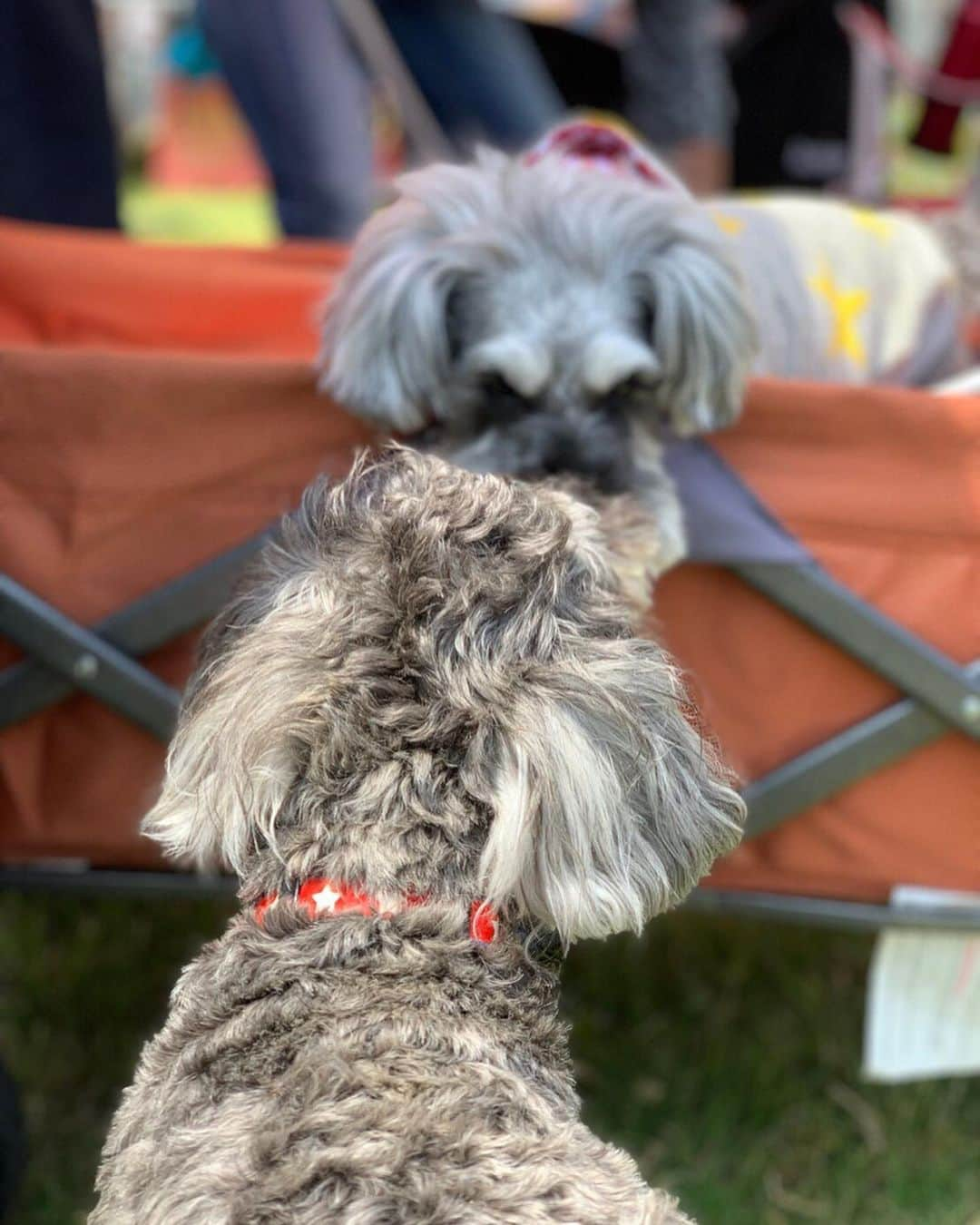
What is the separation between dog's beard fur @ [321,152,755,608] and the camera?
231 cm

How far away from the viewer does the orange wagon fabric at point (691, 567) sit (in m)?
2.07

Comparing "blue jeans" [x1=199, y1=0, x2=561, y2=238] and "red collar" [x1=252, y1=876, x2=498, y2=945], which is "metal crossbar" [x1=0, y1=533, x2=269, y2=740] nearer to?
"red collar" [x1=252, y1=876, x2=498, y2=945]

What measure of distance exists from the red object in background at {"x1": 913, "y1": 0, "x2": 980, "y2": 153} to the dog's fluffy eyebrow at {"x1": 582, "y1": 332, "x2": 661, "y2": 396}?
3503 millimetres

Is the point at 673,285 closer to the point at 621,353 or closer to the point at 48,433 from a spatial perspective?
the point at 621,353

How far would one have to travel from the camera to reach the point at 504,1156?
51.1 inches

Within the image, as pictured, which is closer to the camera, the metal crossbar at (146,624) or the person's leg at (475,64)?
the metal crossbar at (146,624)

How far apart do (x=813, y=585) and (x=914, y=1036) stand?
2.68 ft

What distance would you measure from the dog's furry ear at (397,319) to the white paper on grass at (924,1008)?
120cm

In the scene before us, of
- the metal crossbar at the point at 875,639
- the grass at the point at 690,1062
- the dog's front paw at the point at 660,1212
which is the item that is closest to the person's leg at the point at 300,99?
the grass at the point at 690,1062

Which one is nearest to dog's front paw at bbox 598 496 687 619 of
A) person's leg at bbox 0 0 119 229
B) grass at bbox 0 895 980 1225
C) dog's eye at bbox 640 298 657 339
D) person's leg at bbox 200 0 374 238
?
dog's eye at bbox 640 298 657 339

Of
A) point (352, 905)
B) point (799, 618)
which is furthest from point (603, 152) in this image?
point (352, 905)

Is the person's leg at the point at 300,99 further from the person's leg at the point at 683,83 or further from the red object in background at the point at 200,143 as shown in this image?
the red object in background at the point at 200,143

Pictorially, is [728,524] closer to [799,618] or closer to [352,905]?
[799,618]

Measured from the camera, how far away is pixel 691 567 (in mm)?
2168
